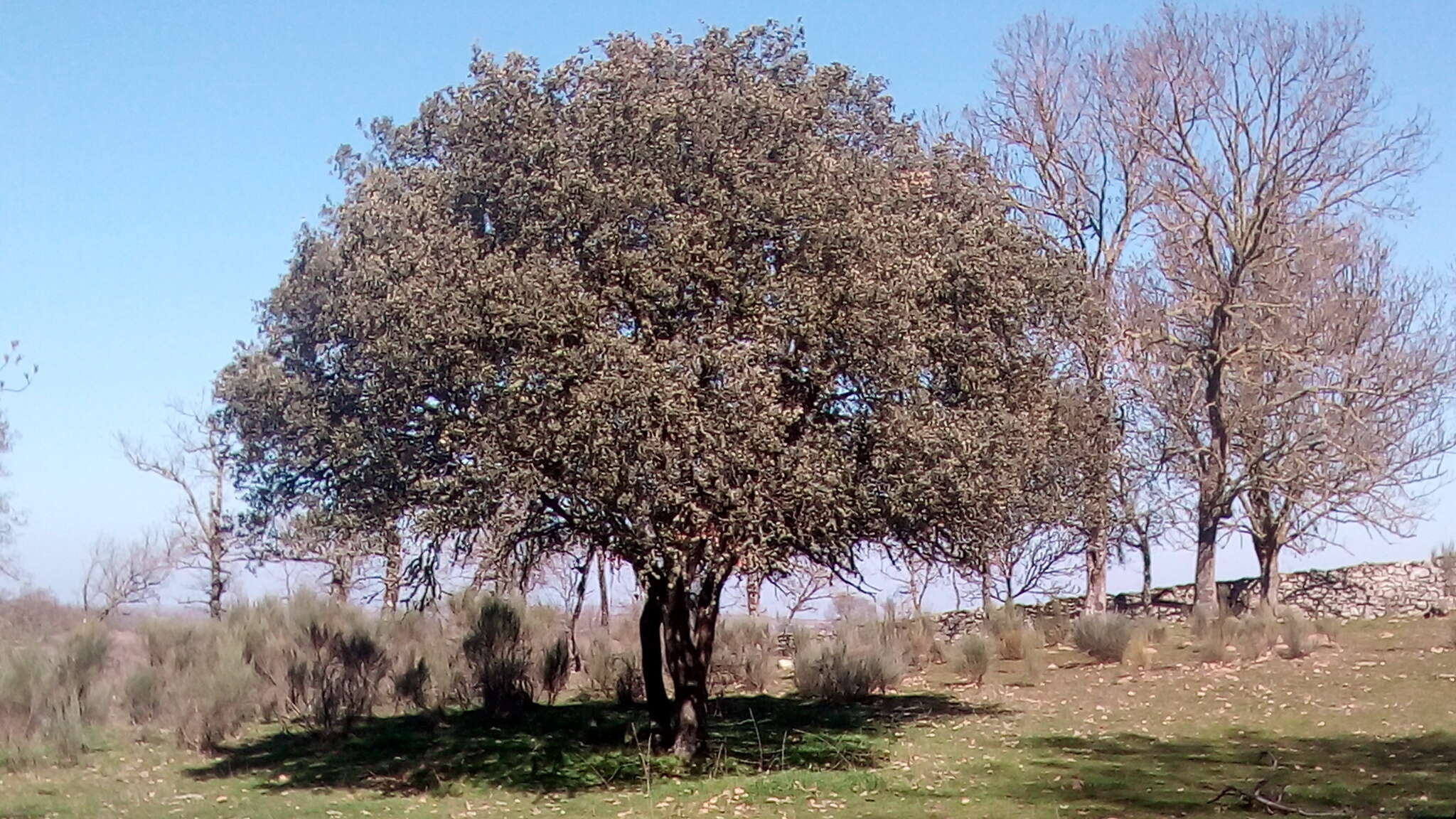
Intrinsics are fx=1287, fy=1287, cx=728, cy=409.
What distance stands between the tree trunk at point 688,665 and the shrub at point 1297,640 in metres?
12.1

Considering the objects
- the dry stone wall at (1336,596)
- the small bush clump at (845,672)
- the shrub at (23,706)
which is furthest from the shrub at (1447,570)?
the shrub at (23,706)

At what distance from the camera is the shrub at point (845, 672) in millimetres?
21266

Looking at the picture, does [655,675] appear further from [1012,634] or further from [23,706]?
[1012,634]

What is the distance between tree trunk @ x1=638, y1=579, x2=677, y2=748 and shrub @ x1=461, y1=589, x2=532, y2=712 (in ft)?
14.3

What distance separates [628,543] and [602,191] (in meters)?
3.32

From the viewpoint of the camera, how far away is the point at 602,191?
12.1 metres

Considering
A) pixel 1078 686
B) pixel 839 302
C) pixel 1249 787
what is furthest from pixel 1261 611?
pixel 839 302

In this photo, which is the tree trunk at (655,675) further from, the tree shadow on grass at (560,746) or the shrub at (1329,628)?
the shrub at (1329,628)

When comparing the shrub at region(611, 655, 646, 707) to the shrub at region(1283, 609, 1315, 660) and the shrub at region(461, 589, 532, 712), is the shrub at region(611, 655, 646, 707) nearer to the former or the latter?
the shrub at region(461, 589, 532, 712)

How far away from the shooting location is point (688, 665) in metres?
14.9

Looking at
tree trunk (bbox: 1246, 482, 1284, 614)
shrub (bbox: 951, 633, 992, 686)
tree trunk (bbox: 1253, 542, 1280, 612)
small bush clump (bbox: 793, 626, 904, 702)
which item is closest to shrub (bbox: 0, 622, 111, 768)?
small bush clump (bbox: 793, 626, 904, 702)

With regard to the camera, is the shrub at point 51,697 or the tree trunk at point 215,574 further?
the tree trunk at point 215,574

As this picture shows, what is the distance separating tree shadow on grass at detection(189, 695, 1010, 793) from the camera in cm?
1441

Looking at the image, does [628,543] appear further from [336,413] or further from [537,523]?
[336,413]
